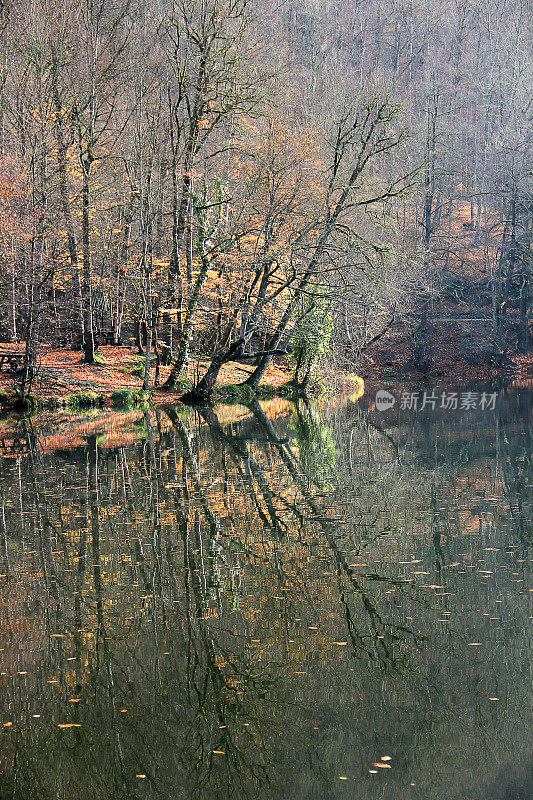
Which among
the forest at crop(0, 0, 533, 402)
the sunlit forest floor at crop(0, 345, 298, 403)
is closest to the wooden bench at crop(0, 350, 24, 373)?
the forest at crop(0, 0, 533, 402)

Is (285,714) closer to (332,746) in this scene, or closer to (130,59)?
(332,746)

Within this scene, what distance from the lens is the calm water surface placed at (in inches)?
156

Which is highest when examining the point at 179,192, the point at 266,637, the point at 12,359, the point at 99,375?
the point at 179,192

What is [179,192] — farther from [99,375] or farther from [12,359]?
[12,359]

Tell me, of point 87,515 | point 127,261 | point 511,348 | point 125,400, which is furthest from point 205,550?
point 511,348

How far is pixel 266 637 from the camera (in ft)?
18.0

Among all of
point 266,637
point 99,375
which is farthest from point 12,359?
point 266,637

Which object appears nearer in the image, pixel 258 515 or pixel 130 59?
pixel 258 515

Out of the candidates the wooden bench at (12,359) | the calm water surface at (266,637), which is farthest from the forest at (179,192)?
the calm water surface at (266,637)

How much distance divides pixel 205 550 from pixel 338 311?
2256cm

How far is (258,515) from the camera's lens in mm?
9188

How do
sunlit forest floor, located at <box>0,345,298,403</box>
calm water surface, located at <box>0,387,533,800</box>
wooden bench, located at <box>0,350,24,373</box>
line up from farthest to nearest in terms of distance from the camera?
sunlit forest floor, located at <box>0,345,298,403</box>
wooden bench, located at <box>0,350,24,373</box>
calm water surface, located at <box>0,387,533,800</box>

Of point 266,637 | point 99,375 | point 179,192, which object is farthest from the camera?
point 99,375

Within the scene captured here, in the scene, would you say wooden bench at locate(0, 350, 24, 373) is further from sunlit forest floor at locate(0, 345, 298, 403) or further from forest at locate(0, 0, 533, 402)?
sunlit forest floor at locate(0, 345, 298, 403)
